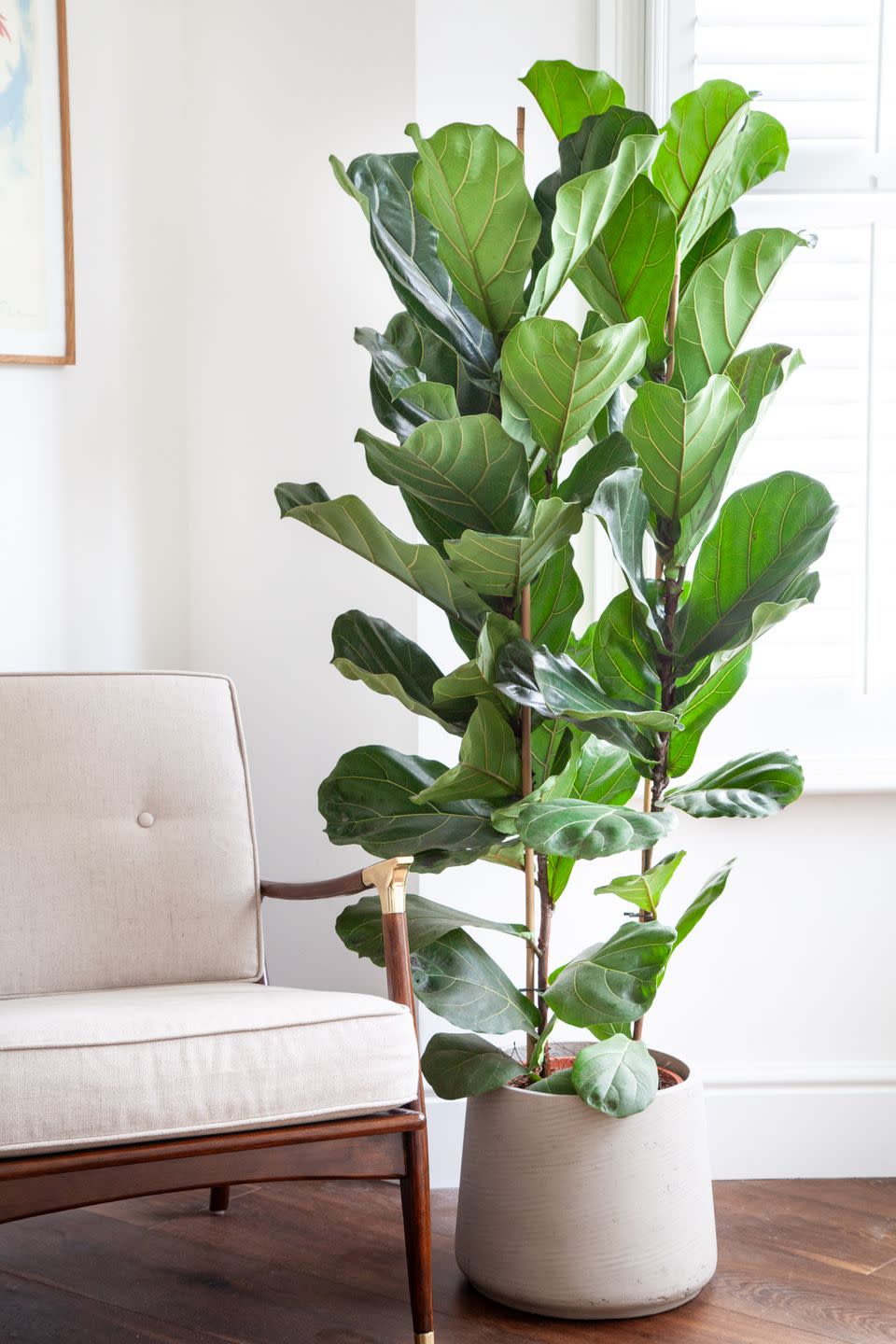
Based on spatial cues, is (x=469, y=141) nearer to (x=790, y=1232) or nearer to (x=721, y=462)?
(x=721, y=462)

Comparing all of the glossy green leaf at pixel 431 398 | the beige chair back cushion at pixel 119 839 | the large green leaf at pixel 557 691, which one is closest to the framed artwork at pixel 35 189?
the beige chair back cushion at pixel 119 839

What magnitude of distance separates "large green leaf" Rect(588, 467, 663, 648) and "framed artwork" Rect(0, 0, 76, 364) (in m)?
1.12

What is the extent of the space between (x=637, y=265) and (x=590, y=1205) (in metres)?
1.22

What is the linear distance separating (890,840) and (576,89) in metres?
1.35

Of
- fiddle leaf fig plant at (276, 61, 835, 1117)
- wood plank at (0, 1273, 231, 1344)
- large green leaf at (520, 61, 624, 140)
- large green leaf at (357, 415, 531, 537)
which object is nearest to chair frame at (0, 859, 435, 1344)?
fiddle leaf fig plant at (276, 61, 835, 1117)

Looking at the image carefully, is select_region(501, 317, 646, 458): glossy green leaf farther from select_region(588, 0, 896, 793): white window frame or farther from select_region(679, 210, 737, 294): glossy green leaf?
select_region(588, 0, 896, 793): white window frame

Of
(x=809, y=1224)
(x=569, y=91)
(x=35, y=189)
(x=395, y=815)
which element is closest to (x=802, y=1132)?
(x=809, y=1224)

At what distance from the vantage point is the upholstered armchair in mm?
1438

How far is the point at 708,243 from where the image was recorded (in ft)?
6.04

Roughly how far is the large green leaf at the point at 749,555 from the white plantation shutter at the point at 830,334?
59 cm

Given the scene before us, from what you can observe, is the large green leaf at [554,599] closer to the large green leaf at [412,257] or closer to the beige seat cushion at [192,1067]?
the large green leaf at [412,257]

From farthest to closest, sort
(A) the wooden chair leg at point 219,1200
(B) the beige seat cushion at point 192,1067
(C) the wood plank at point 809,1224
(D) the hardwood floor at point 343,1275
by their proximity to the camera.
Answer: (A) the wooden chair leg at point 219,1200
(C) the wood plank at point 809,1224
(D) the hardwood floor at point 343,1275
(B) the beige seat cushion at point 192,1067

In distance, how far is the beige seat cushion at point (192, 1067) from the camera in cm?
142

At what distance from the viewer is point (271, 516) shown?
2.43 meters
